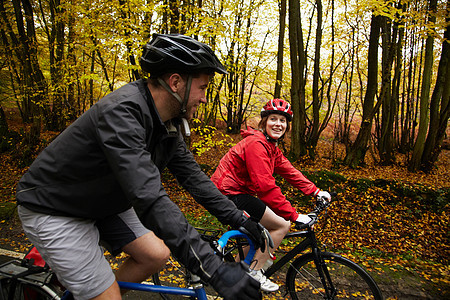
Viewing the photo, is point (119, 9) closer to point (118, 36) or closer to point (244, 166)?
point (118, 36)

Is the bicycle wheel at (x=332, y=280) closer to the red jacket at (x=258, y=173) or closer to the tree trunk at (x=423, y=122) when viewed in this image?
the red jacket at (x=258, y=173)

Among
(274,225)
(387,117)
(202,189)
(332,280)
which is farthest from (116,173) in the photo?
(387,117)

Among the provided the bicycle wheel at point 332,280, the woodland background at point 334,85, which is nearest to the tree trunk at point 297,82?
the woodland background at point 334,85

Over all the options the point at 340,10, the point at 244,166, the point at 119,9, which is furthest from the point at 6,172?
the point at 340,10

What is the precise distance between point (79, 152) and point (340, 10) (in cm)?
1587

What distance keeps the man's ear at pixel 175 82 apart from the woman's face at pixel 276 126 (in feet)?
5.58

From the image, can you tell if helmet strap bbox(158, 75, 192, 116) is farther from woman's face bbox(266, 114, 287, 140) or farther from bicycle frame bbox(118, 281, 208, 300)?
woman's face bbox(266, 114, 287, 140)

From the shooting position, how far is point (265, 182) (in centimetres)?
300

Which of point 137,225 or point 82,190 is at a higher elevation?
point 82,190

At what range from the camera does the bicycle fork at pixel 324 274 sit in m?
2.92

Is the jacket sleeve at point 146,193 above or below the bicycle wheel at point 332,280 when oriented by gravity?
above

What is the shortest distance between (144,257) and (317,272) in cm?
197

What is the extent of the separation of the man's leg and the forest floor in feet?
6.99

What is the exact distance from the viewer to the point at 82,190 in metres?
1.69
